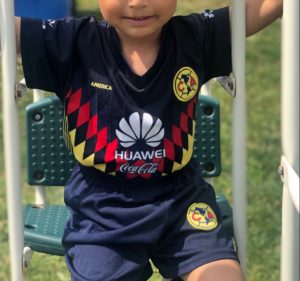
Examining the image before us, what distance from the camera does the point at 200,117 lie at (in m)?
2.60

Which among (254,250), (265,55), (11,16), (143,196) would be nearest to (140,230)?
(143,196)

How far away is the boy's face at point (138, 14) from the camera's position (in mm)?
1981

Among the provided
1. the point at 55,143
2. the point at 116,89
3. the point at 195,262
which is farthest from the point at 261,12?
the point at 55,143

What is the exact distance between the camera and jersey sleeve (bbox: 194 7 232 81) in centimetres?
217

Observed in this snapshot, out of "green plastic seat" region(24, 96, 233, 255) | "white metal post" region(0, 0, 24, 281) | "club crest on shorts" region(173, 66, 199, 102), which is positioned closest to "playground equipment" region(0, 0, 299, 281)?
"white metal post" region(0, 0, 24, 281)

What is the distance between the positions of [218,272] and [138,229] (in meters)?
0.23

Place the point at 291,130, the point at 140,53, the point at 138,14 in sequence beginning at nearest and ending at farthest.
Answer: the point at 291,130 → the point at 138,14 → the point at 140,53

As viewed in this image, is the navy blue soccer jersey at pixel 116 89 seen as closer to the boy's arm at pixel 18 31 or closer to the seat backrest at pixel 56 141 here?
the boy's arm at pixel 18 31

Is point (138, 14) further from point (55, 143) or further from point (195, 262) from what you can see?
point (55, 143)

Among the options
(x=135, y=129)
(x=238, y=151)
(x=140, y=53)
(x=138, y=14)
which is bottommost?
(x=238, y=151)

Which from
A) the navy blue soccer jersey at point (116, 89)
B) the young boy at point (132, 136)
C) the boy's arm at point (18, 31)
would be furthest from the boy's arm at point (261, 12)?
the boy's arm at point (18, 31)

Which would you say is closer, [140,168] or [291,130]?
[291,130]

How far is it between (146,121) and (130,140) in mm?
64

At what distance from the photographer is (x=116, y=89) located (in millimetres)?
2070
